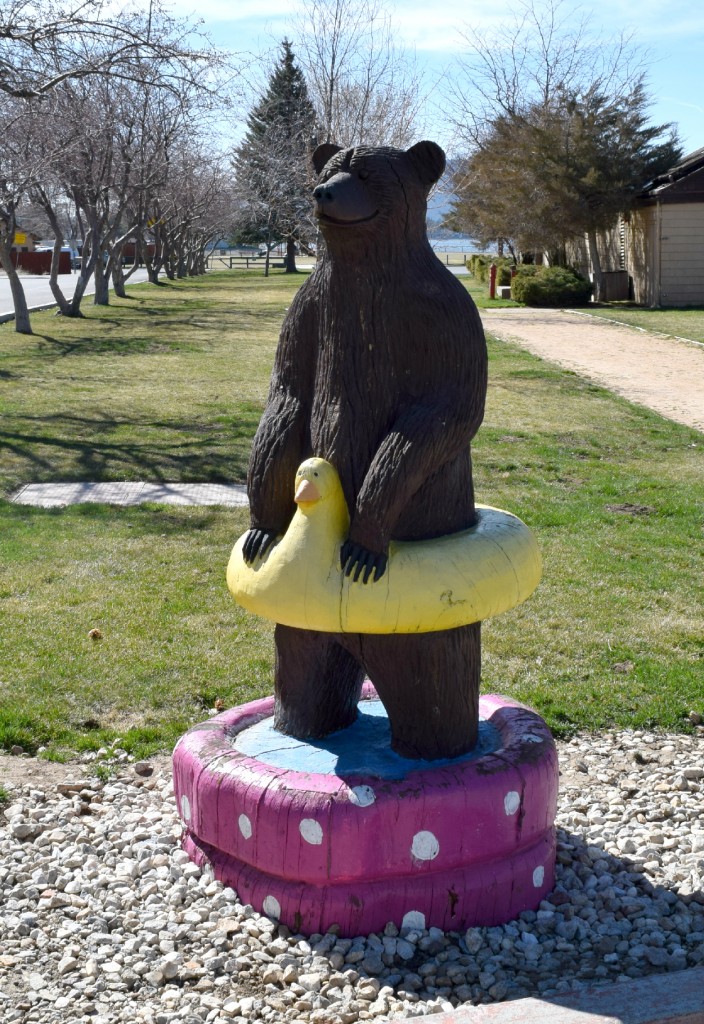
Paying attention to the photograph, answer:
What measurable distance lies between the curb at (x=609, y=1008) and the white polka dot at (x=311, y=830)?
59 cm

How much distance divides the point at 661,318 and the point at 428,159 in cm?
2346

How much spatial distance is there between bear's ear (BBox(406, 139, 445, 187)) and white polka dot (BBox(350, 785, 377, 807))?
5.88 ft

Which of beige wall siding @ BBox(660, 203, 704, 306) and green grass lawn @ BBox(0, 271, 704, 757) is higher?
beige wall siding @ BBox(660, 203, 704, 306)

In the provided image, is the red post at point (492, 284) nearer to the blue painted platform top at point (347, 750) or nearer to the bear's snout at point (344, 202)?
the blue painted platform top at point (347, 750)

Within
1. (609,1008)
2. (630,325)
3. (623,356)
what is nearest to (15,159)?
(623,356)

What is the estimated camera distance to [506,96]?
111ft

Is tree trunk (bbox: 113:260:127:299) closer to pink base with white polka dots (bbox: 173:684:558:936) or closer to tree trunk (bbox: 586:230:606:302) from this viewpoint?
tree trunk (bbox: 586:230:606:302)

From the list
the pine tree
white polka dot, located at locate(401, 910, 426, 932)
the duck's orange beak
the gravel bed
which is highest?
the pine tree

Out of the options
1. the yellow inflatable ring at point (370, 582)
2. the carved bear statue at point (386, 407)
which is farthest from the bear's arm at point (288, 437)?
the yellow inflatable ring at point (370, 582)

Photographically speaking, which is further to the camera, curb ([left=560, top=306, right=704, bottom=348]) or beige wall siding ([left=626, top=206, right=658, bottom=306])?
beige wall siding ([left=626, top=206, right=658, bottom=306])

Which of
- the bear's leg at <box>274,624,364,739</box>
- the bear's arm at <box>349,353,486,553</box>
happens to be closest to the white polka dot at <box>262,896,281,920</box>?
the bear's leg at <box>274,624,364,739</box>

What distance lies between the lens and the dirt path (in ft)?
45.6

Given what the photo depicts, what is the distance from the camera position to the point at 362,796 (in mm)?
Result: 3000

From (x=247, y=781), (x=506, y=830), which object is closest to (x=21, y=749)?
(x=247, y=781)
